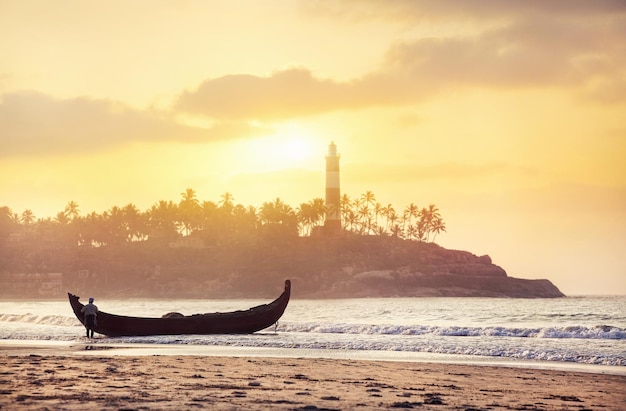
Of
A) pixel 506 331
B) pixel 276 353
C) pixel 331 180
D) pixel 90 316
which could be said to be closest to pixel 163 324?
pixel 90 316

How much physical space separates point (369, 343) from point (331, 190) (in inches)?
6281

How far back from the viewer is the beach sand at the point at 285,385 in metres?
16.6

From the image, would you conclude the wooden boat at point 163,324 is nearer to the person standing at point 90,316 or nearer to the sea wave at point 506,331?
the person standing at point 90,316

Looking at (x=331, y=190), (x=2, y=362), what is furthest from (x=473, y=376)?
(x=331, y=190)

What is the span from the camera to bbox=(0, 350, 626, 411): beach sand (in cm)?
1662

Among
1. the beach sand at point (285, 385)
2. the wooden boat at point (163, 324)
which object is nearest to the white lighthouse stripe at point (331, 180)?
the wooden boat at point (163, 324)

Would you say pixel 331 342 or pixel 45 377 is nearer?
pixel 45 377

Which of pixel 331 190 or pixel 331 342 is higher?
pixel 331 190

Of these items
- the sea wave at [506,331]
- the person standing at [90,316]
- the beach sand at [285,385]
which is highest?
the person standing at [90,316]

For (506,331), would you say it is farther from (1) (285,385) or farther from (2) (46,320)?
(2) (46,320)

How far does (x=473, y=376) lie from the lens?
22938mm

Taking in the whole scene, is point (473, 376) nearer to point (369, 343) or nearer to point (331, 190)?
point (369, 343)

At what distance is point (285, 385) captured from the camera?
778 inches

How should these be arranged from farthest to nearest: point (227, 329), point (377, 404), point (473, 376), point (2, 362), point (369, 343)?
point (227, 329)
point (369, 343)
point (2, 362)
point (473, 376)
point (377, 404)
